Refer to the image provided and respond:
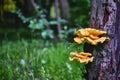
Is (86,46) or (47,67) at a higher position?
(86,46)

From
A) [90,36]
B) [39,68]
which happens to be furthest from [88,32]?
[39,68]

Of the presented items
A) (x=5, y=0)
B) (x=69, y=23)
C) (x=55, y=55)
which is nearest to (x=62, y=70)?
(x=55, y=55)

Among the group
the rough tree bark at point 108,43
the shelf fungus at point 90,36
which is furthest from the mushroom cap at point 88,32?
the rough tree bark at point 108,43

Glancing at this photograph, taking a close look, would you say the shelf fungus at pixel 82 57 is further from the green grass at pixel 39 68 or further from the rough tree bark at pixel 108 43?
the green grass at pixel 39 68

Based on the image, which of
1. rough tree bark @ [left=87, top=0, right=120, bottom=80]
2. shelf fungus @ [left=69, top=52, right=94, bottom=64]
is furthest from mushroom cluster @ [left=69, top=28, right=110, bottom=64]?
rough tree bark @ [left=87, top=0, right=120, bottom=80]

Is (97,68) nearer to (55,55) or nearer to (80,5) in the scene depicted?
(55,55)

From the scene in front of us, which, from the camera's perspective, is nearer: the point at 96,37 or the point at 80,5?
the point at 96,37

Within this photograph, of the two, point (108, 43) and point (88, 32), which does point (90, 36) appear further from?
point (108, 43)

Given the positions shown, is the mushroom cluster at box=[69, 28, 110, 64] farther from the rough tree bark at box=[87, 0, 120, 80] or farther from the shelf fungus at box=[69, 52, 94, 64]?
the rough tree bark at box=[87, 0, 120, 80]
